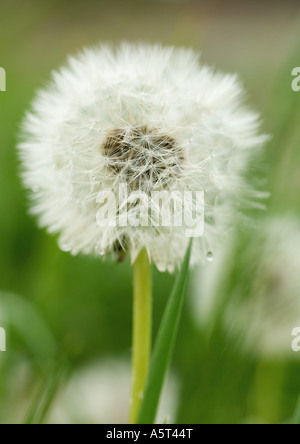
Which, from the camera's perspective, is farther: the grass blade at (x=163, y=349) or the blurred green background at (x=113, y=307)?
the blurred green background at (x=113, y=307)

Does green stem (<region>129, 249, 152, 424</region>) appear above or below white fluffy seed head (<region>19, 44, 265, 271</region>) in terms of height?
below

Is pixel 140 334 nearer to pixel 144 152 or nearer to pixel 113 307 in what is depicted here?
pixel 144 152

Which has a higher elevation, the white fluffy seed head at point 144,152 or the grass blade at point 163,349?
the white fluffy seed head at point 144,152

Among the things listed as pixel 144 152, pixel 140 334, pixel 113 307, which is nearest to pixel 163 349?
pixel 140 334

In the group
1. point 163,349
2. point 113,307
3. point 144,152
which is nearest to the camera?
point 163,349

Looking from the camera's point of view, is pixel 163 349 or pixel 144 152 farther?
pixel 144 152

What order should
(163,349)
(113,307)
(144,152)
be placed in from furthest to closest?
(113,307) → (144,152) → (163,349)
